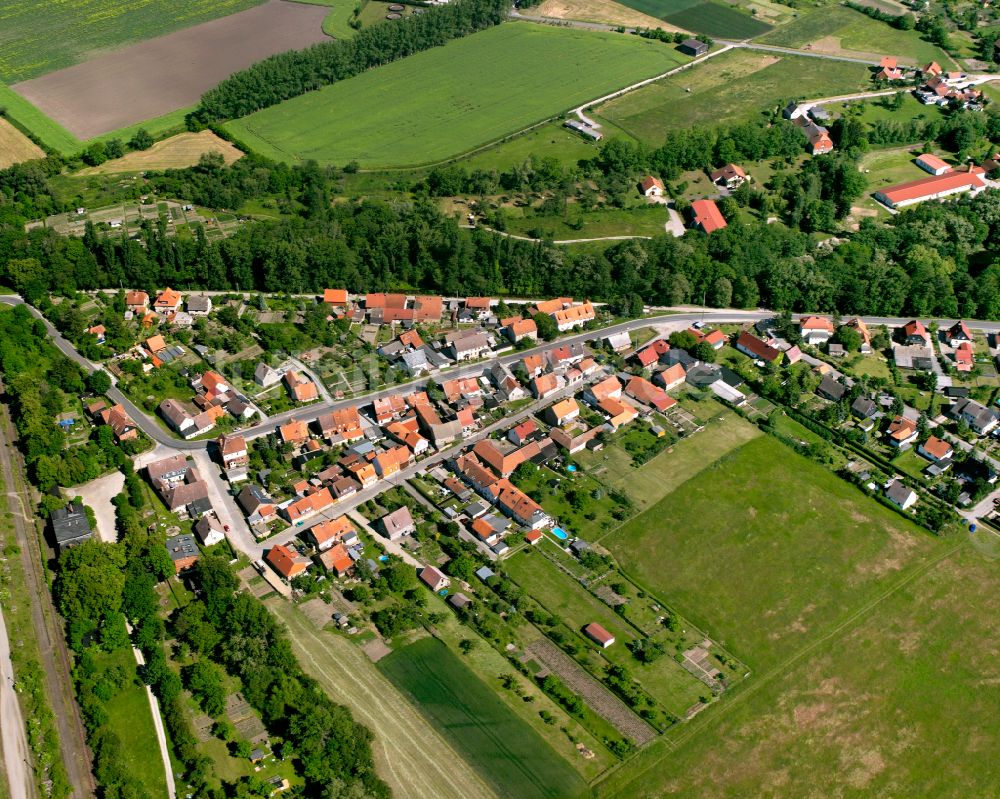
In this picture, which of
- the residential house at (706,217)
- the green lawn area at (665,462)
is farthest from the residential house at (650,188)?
the green lawn area at (665,462)

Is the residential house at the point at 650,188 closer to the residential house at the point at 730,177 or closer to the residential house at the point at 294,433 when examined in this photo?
the residential house at the point at 730,177

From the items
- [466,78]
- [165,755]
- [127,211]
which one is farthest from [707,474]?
[466,78]

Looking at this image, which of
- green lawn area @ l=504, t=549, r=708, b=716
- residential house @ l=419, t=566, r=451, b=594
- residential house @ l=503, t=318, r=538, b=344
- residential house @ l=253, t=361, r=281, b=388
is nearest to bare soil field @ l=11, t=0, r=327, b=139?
residential house @ l=253, t=361, r=281, b=388

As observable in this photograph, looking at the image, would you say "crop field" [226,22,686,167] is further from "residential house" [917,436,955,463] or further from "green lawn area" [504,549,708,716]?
"residential house" [917,436,955,463]

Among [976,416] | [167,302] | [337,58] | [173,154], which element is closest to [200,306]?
[167,302]

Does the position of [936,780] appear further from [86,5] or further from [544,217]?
[86,5]

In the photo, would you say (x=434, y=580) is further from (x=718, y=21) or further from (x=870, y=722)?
(x=718, y=21)
